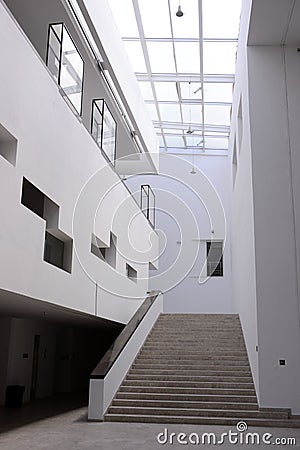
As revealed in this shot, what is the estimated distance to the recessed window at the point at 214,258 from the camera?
20.8 m

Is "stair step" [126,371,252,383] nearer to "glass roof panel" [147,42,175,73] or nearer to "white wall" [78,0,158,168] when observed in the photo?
"white wall" [78,0,158,168]

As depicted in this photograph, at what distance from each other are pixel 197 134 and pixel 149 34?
24.9 ft

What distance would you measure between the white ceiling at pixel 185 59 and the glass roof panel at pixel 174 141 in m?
0.51

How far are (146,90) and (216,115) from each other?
129 inches

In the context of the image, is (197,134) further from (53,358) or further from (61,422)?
(61,422)

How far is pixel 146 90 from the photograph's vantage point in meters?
17.8

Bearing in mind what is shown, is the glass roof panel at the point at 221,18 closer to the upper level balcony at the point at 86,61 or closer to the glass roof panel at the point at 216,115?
the upper level balcony at the point at 86,61

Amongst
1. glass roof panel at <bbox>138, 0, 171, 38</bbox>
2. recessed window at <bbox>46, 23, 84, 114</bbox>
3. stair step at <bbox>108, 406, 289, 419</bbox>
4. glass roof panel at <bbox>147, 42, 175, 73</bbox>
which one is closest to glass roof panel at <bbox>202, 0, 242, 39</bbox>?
glass roof panel at <bbox>138, 0, 171, 38</bbox>

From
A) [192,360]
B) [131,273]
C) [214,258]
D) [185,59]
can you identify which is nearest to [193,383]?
[192,360]

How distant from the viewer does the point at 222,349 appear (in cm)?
1281

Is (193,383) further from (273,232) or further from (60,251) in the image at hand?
(60,251)

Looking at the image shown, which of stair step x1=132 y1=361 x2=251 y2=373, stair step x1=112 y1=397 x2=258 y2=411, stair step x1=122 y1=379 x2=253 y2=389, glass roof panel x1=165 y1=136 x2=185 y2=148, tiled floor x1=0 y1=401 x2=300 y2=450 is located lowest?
tiled floor x1=0 y1=401 x2=300 y2=450

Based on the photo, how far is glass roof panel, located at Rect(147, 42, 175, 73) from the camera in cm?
1480

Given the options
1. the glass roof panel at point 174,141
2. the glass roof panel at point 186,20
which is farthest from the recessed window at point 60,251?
the glass roof panel at point 174,141
